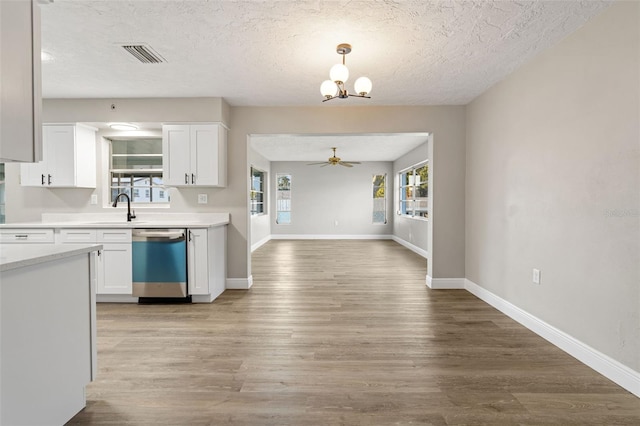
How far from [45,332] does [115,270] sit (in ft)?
7.81

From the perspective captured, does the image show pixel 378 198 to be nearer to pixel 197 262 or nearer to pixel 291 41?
pixel 197 262

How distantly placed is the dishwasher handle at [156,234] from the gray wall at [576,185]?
3.61 m

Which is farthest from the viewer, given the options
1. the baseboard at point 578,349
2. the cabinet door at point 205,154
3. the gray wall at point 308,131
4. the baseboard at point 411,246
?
the baseboard at point 411,246

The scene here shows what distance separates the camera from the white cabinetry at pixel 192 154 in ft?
12.9

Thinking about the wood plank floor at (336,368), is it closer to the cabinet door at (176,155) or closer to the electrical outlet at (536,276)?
the electrical outlet at (536,276)

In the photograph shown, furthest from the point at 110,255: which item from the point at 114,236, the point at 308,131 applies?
the point at 308,131

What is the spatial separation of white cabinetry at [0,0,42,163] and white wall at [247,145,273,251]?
6274 millimetres

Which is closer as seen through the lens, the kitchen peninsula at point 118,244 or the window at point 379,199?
the kitchen peninsula at point 118,244

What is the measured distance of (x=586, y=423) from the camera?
166cm

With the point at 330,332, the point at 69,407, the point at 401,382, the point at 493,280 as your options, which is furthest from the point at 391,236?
the point at 69,407

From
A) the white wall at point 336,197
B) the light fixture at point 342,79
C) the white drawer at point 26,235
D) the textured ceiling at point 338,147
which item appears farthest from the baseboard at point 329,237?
the light fixture at point 342,79

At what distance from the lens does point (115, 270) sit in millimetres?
3578

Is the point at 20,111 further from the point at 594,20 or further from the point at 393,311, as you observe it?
the point at 594,20

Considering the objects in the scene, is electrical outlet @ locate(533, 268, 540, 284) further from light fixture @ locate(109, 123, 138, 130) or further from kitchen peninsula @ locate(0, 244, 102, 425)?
light fixture @ locate(109, 123, 138, 130)
